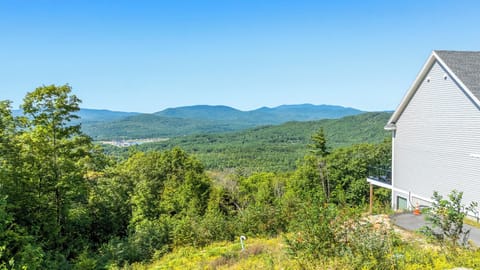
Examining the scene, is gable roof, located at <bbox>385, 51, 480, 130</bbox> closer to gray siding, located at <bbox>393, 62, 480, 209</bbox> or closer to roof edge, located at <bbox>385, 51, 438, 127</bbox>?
roof edge, located at <bbox>385, 51, 438, 127</bbox>

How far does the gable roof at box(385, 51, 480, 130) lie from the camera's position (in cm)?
1218

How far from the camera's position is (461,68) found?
13.0m

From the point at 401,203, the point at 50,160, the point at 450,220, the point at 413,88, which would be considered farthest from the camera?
the point at 401,203

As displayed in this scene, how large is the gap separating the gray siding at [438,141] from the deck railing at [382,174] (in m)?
0.94

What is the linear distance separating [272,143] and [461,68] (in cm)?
11583

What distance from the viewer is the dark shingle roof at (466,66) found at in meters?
12.3

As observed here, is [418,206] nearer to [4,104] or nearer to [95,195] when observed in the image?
[95,195]

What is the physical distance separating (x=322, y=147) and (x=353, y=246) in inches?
1274

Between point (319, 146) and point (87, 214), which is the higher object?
point (319, 146)

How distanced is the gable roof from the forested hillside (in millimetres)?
56383

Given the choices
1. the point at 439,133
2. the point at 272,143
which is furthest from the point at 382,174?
the point at 272,143

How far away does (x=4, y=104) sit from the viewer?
1271cm

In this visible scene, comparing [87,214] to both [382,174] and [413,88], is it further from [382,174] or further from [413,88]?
[413,88]

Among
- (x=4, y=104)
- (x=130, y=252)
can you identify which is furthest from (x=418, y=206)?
(x=4, y=104)
